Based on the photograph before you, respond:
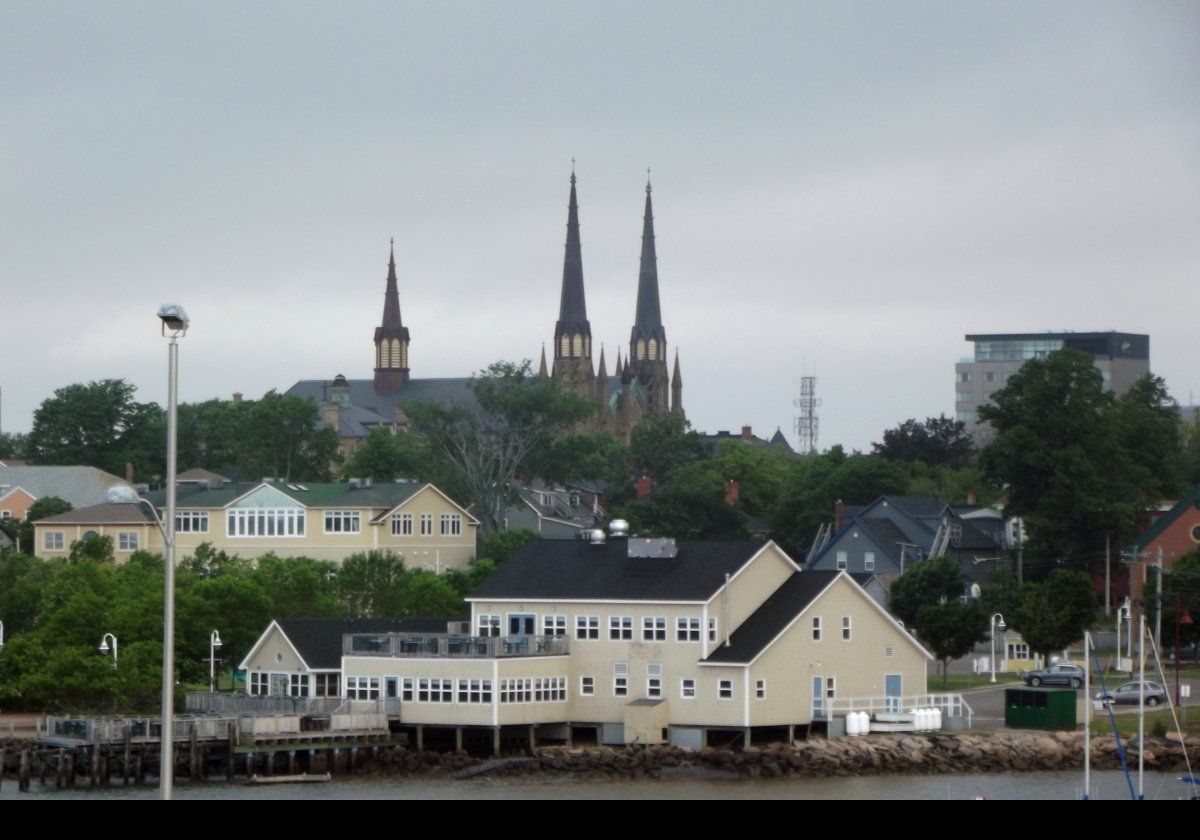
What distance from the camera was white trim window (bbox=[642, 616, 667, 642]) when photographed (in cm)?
5334

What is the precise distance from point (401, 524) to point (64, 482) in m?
35.8

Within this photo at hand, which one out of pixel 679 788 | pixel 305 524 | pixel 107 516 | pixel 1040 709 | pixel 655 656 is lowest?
pixel 679 788

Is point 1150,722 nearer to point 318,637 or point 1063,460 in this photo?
point 318,637

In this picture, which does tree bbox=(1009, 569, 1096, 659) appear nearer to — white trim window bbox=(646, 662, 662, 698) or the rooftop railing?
white trim window bbox=(646, 662, 662, 698)

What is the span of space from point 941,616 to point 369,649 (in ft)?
73.9

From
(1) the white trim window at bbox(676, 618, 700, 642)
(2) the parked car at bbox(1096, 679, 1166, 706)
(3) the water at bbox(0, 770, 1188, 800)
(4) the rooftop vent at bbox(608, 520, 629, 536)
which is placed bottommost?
(3) the water at bbox(0, 770, 1188, 800)

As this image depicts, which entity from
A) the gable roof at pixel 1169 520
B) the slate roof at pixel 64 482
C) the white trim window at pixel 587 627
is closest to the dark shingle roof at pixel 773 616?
the white trim window at pixel 587 627

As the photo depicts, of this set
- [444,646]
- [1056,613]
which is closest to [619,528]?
[444,646]

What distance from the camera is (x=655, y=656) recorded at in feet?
175

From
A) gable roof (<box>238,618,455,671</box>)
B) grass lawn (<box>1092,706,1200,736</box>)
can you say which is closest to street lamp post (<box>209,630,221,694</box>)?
gable roof (<box>238,618,455,671</box>)

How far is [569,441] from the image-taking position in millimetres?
139875

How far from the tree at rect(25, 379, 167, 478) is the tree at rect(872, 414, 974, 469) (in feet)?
170

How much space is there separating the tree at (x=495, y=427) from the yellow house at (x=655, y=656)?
67.0m
